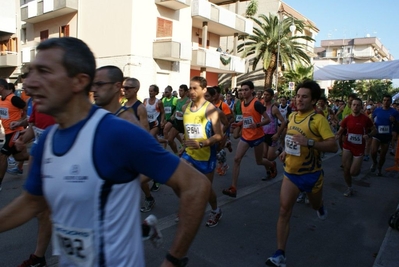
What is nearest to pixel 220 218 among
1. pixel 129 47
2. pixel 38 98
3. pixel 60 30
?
pixel 38 98

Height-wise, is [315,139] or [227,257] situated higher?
[315,139]

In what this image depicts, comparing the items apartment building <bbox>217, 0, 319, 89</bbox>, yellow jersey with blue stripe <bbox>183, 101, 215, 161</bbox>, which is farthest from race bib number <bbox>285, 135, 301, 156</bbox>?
apartment building <bbox>217, 0, 319, 89</bbox>

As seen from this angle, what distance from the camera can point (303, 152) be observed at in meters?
3.96

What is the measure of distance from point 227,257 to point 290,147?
4.81ft

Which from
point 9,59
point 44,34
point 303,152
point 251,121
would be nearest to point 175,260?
point 303,152

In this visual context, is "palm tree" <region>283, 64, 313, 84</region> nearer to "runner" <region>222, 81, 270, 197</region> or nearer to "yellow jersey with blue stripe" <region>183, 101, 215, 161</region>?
"runner" <region>222, 81, 270, 197</region>

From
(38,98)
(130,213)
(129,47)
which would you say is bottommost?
(130,213)

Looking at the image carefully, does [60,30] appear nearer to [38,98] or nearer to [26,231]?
[26,231]

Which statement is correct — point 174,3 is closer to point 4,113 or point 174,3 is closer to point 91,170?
point 4,113

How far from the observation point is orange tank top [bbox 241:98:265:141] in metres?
6.54

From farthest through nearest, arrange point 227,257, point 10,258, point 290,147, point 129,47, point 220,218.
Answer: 1. point 129,47
2. point 220,218
3. point 290,147
4. point 227,257
5. point 10,258

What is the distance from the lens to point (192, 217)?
1.43 metres

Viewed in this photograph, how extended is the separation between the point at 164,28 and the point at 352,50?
81.4 metres

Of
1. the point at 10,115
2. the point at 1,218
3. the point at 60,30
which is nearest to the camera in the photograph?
the point at 1,218
